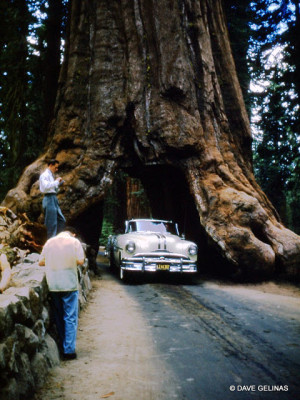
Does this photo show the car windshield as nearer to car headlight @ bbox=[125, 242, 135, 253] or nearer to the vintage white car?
the vintage white car

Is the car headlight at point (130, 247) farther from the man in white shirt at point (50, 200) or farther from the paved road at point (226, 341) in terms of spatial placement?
the man in white shirt at point (50, 200)

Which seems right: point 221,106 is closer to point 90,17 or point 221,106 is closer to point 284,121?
point 284,121

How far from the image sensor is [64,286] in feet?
13.8

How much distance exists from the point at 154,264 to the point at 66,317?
5131 mm

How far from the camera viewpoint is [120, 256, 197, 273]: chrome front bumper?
9.18 meters

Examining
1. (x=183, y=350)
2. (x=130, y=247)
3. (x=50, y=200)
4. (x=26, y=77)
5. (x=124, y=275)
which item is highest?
(x=26, y=77)

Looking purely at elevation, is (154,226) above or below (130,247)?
above

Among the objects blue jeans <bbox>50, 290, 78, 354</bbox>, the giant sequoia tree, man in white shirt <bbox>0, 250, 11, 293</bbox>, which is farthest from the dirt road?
the giant sequoia tree

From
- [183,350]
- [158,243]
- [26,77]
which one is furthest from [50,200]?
[26,77]

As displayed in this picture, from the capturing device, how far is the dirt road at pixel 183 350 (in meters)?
3.40

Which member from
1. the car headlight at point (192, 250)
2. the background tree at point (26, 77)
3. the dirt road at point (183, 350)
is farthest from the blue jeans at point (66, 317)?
the background tree at point (26, 77)

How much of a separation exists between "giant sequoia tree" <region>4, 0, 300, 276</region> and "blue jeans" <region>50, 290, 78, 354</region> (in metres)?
6.11

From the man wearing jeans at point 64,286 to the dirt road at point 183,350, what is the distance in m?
0.32

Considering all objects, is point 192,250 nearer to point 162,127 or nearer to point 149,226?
point 149,226
